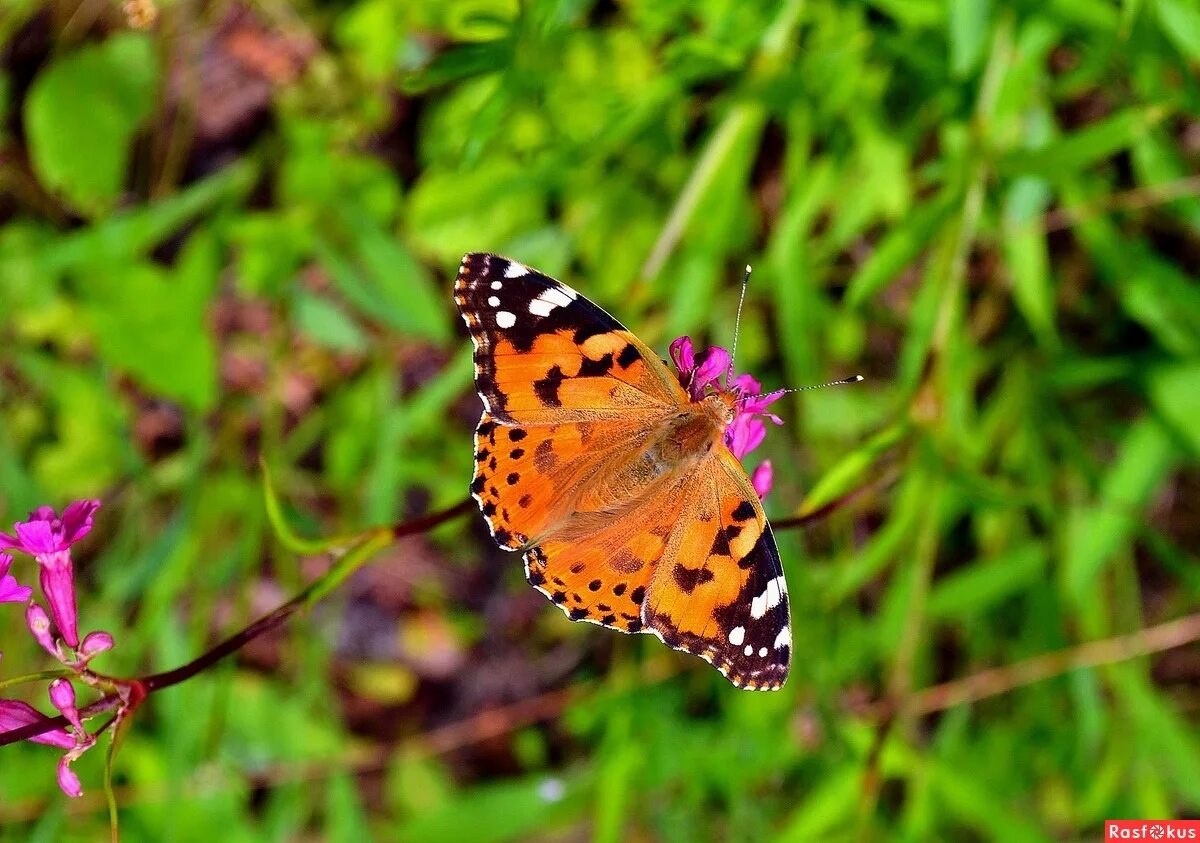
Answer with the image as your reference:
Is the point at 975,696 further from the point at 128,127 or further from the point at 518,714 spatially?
the point at 128,127

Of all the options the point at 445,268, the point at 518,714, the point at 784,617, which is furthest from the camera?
the point at 518,714

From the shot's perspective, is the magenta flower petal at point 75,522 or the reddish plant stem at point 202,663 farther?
the magenta flower petal at point 75,522

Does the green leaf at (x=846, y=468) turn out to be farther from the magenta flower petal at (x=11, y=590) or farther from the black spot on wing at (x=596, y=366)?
the magenta flower petal at (x=11, y=590)

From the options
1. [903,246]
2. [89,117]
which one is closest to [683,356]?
[903,246]

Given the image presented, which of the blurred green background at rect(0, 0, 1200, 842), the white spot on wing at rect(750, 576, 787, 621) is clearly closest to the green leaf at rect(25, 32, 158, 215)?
the blurred green background at rect(0, 0, 1200, 842)

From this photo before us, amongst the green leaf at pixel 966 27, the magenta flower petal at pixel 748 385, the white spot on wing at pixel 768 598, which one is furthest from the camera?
the green leaf at pixel 966 27

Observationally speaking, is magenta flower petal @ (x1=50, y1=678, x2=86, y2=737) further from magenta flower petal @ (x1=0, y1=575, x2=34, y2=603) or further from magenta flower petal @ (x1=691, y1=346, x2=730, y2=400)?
magenta flower petal @ (x1=691, y1=346, x2=730, y2=400)

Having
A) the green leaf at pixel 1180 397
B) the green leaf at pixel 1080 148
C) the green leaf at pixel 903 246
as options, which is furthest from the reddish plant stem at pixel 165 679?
the green leaf at pixel 1180 397


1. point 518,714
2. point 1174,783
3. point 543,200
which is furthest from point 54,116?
point 1174,783
